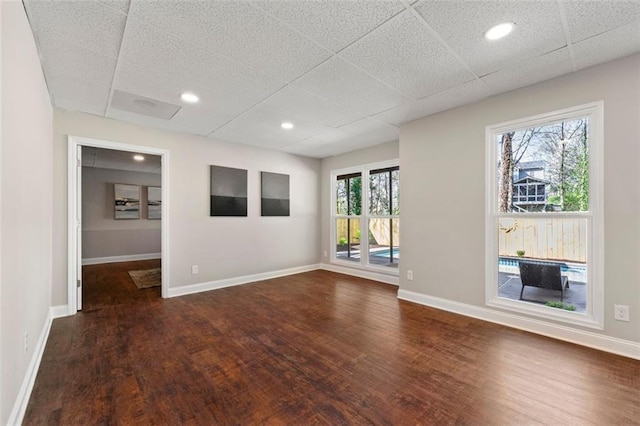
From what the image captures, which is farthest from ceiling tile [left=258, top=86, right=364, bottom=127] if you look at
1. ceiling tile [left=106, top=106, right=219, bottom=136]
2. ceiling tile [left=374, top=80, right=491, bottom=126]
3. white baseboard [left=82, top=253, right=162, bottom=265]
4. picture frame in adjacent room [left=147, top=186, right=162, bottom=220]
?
white baseboard [left=82, top=253, right=162, bottom=265]

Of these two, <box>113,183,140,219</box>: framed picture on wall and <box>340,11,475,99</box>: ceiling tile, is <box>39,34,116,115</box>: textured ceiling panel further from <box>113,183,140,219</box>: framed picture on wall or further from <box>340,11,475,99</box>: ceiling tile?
<box>113,183,140,219</box>: framed picture on wall

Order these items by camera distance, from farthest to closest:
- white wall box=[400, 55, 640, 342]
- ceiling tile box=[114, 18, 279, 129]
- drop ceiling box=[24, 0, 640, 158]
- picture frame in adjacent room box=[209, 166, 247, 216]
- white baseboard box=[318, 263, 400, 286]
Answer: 1. white baseboard box=[318, 263, 400, 286]
2. picture frame in adjacent room box=[209, 166, 247, 216]
3. white wall box=[400, 55, 640, 342]
4. ceiling tile box=[114, 18, 279, 129]
5. drop ceiling box=[24, 0, 640, 158]

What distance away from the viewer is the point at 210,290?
4320 millimetres

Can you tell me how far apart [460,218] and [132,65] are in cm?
372

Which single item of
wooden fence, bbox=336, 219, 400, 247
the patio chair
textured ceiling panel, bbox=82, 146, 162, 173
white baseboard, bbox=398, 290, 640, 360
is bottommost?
white baseboard, bbox=398, 290, 640, 360

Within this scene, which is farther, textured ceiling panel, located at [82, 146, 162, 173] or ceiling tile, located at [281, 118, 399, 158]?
textured ceiling panel, located at [82, 146, 162, 173]

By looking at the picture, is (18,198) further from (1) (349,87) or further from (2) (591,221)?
(2) (591,221)

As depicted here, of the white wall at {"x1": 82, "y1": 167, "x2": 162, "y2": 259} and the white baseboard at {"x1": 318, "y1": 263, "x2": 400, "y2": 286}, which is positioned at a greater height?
the white wall at {"x1": 82, "y1": 167, "x2": 162, "y2": 259}

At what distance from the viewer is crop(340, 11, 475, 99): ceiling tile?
1.93 metres

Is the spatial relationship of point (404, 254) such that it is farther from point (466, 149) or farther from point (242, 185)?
point (242, 185)

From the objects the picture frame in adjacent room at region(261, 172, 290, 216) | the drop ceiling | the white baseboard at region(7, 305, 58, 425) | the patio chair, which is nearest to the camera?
the white baseboard at region(7, 305, 58, 425)

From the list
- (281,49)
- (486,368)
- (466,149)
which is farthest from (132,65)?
(486,368)

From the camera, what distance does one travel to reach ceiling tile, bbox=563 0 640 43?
67.1 inches

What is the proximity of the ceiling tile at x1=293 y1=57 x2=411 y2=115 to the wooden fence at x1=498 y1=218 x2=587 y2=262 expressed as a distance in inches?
73.5
